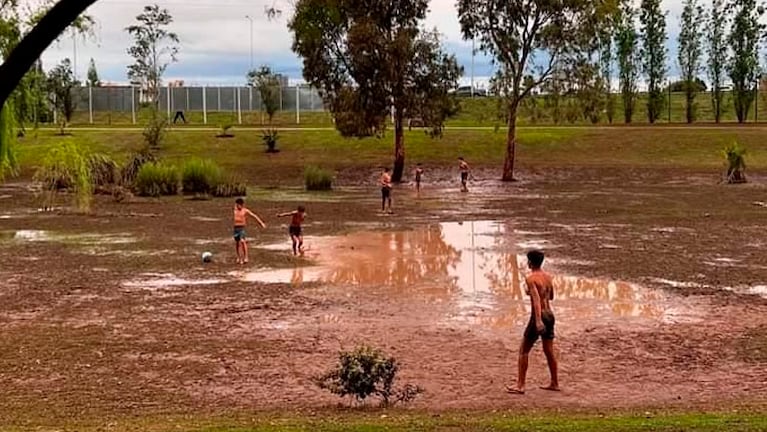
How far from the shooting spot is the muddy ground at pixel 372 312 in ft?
32.4

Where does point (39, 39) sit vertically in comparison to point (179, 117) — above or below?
below

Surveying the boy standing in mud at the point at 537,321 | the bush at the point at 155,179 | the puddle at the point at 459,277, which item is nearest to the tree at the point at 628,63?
the bush at the point at 155,179

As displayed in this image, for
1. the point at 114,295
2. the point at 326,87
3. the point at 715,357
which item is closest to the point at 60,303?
the point at 114,295

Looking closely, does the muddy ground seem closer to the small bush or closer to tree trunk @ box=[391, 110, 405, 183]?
the small bush

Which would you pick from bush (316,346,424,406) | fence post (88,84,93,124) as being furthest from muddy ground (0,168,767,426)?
fence post (88,84,93,124)

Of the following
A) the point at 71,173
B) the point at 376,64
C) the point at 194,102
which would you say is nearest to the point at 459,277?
the point at 71,173

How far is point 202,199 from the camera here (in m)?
36.2

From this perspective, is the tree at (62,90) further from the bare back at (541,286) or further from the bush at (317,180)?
the bare back at (541,286)

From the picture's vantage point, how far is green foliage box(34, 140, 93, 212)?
3111 centimetres

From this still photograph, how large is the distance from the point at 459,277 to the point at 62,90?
184ft

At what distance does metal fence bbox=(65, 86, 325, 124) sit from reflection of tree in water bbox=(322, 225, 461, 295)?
169ft

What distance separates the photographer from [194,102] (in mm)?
77000

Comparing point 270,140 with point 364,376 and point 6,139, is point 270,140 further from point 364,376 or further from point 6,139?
point 364,376

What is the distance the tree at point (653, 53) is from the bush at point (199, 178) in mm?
39740
